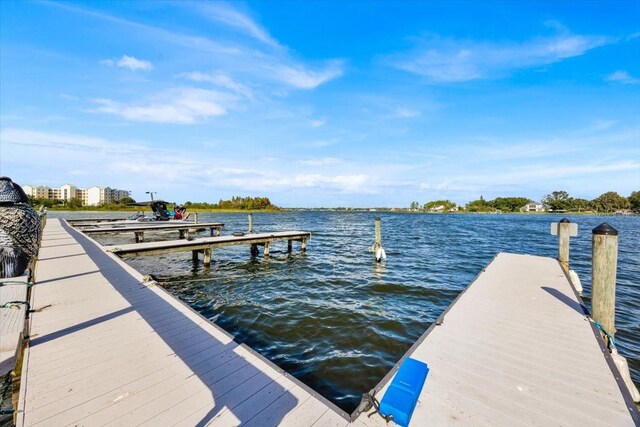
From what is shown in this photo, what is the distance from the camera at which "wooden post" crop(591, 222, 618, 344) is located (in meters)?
5.24

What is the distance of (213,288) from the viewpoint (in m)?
10.9

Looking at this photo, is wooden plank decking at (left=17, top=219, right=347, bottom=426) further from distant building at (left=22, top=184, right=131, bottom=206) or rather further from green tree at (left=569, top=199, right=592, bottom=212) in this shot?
green tree at (left=569, top=199, right=592, bottom=212)

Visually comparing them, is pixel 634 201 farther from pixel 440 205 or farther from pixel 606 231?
pixel 606 231

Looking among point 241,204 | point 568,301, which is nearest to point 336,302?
point 568,301

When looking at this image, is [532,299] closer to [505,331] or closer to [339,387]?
[505,331]

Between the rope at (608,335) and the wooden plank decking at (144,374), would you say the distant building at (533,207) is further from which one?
the wooden plank decking at (144,374)

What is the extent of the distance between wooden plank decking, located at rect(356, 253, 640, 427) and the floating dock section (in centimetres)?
2

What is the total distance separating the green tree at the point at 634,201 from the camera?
105912mm

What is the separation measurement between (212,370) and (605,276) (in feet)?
23.5

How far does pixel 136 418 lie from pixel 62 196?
192889 millimetres

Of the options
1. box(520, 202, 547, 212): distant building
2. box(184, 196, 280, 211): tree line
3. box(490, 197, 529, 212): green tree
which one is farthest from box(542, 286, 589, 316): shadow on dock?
box(490, 197, 529, 212): green tree

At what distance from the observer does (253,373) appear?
12.0 ft

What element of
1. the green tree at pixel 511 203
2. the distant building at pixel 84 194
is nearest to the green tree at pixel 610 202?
the green tree at pixel 511 203

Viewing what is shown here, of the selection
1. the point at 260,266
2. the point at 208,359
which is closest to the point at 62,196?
the point at 260,266
